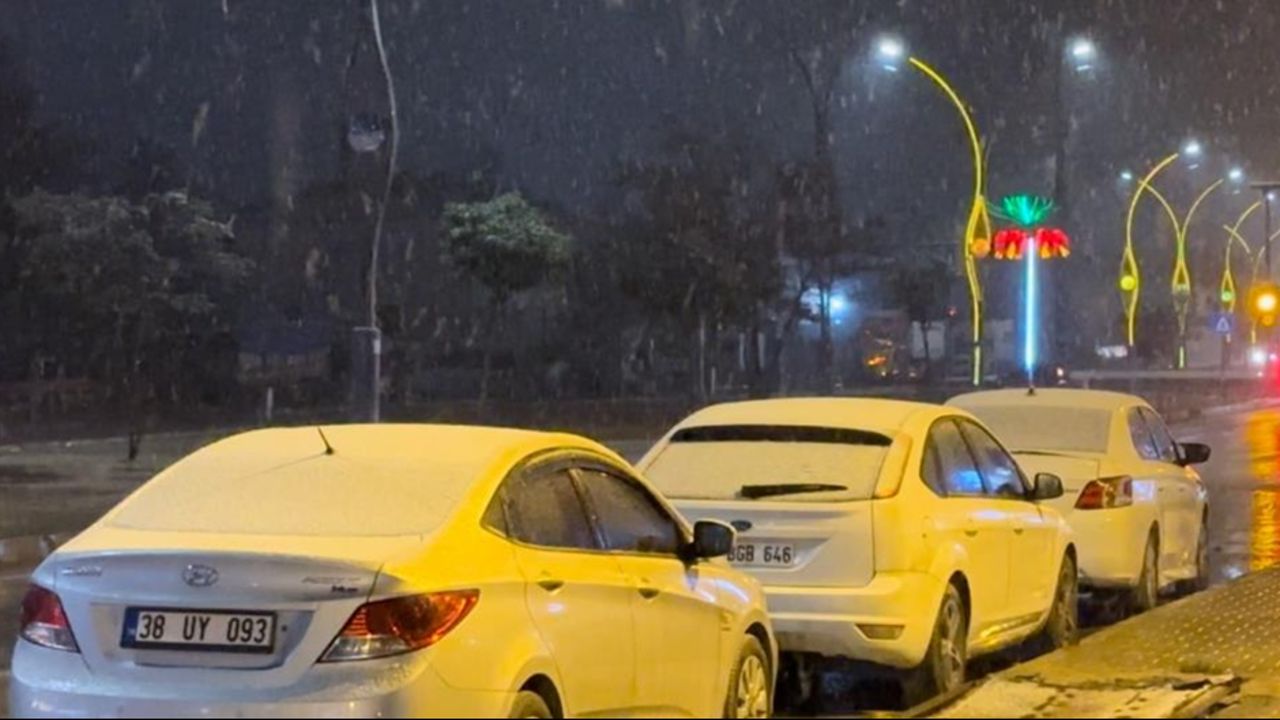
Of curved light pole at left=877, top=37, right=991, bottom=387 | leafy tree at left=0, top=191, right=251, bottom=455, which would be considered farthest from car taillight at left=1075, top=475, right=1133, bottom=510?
curved light pole at left=877, top=37, right=991, bottom=387

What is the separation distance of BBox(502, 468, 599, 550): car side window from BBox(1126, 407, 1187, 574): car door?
21.5 ft

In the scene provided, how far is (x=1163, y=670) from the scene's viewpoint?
8875mm

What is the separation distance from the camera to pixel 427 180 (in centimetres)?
5991

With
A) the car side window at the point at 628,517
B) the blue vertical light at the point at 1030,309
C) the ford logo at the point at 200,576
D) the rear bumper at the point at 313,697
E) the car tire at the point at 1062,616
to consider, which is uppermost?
the blue vertical light at the point at 1030,309

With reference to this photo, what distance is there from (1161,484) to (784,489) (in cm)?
481

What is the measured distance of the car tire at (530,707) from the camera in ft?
18.8

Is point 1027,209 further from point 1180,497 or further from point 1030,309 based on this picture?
point 1180,497

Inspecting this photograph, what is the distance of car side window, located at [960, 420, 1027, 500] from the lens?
33.0ft

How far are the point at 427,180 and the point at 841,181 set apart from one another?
1564cm

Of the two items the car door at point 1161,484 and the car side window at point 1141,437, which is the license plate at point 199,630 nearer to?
A: the car door at point 1161,484

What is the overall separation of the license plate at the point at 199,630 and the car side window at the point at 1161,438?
916cm

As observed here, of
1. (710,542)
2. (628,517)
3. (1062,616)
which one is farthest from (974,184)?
(628,517)

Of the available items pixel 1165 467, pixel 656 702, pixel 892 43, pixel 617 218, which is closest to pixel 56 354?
pixel 617 218

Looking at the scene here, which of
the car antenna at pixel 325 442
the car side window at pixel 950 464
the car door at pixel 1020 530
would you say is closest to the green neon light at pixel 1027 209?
the car door at pixel 1020 530
